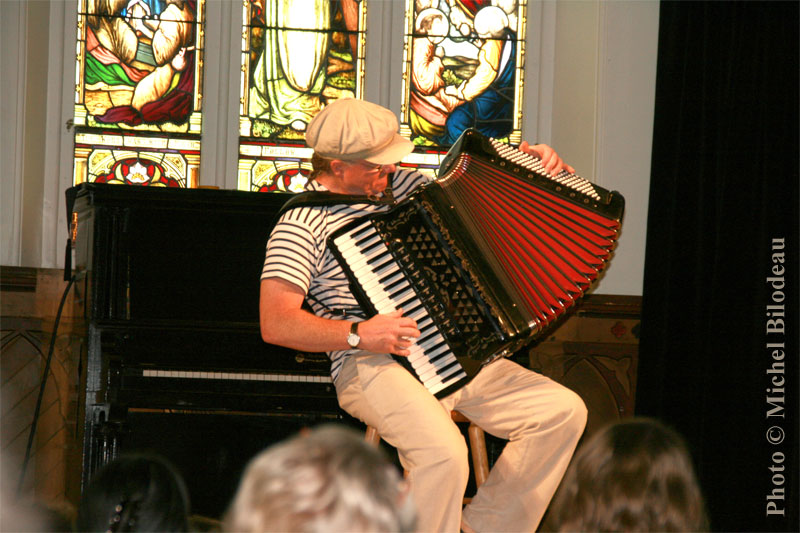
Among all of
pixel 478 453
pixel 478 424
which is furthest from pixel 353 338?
pixel 478 453

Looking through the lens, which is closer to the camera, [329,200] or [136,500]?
[136,500]

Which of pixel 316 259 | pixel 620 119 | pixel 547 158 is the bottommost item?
pixel 316 259

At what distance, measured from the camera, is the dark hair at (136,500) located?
49.8 inches

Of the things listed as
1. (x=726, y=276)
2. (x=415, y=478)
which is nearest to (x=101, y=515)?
(x=415, y=478)

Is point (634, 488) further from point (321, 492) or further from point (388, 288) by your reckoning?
point (388, 288)

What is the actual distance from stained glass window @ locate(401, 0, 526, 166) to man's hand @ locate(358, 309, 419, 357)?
2311mm

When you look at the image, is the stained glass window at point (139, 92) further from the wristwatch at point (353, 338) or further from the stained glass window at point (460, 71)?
the wristwatch at point (353, 338)

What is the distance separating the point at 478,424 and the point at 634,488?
142 centimetres

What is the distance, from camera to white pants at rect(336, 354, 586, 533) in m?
2.44

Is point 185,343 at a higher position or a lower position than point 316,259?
lower

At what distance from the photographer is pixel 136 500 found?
1273mm

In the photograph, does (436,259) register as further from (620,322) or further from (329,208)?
(620,322)

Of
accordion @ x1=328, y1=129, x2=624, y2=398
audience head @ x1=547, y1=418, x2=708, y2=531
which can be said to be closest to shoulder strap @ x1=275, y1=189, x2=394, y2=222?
accordion @ x1=328, y1=129, x2=624, y2=398

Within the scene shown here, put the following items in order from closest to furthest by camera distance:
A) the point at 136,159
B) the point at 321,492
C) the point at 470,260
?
the point at 321,492 < the point at 470,260 < the point at 136,159
